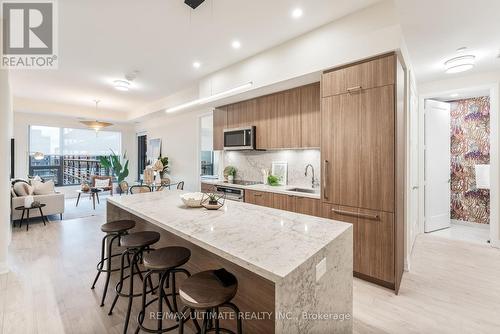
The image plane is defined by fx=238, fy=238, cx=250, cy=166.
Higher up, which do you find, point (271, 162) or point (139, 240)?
point (271, 162)

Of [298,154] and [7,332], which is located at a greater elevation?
[298,154]

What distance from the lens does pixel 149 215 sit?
1989mm

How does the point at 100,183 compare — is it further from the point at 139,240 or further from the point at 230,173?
the point at 139,240

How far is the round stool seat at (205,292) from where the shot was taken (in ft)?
4.20

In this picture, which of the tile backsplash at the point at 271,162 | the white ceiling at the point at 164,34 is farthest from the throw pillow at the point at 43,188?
the tile backsplash at the point at 271,162

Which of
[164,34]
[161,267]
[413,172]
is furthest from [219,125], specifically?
[161,267]

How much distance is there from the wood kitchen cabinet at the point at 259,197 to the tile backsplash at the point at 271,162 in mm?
637

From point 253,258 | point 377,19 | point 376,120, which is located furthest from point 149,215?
point 377,19

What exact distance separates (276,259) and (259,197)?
2619mm

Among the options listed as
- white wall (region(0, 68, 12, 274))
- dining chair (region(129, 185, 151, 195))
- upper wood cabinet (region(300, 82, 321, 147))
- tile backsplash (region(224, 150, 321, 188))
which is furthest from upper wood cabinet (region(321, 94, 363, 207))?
white wall (region(0, 68, 12, 274))

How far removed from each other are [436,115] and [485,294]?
10.8 feet

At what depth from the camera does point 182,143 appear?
6520mm

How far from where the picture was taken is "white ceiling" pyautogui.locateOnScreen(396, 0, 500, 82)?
232 centimetres

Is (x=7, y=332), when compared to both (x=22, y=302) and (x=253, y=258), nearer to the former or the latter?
(x=22, y=302)
